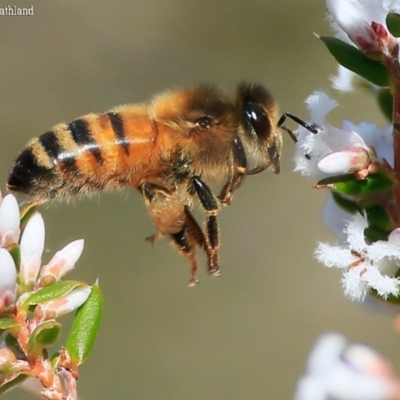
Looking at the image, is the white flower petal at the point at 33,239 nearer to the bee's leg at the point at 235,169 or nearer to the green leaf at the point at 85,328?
the green leaf at the point at 85,328

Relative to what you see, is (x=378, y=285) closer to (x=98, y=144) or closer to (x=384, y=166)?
(x=384, y=166)

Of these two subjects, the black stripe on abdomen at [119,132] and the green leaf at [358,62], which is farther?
the black stripe on abdomen at [119,132]

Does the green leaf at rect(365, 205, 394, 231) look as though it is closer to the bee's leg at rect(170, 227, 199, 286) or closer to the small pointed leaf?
the small pointed leaf

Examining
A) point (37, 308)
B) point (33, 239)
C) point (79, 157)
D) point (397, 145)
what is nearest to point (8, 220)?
point (33, 239)

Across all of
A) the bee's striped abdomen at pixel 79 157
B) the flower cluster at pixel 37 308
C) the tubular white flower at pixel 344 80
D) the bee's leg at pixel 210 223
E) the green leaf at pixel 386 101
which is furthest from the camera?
the bee's leg at pixel 210 223

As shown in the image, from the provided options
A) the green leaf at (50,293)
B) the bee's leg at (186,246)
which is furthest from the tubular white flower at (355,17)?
the bee's leg at (186,246)

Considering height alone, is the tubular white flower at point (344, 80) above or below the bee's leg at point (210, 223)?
above
